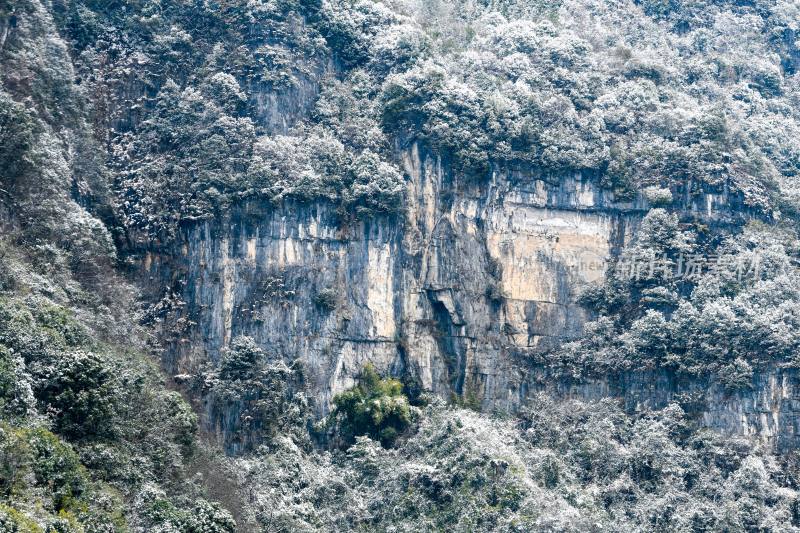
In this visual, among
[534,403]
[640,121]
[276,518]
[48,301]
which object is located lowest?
[276,518]

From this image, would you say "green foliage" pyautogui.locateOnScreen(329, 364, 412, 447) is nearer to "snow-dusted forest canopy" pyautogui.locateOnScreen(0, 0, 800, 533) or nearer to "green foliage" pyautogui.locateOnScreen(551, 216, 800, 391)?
"snow-dusted forest canopy" pyautogui.locateOnScreen(0, 0, 800, 533)

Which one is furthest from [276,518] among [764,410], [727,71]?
[727,71]

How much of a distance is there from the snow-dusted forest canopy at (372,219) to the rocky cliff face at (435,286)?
421mm

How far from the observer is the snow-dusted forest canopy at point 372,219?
4175 centimetres

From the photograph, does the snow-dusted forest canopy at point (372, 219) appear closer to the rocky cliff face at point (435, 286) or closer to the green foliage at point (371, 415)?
the green foliage at point (371, 415)

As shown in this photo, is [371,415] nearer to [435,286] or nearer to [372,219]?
[435,286]

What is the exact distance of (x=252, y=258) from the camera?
46.4 meters

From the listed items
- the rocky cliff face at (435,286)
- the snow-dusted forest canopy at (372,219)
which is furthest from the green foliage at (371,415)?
the rocky cliff face at (435,286)

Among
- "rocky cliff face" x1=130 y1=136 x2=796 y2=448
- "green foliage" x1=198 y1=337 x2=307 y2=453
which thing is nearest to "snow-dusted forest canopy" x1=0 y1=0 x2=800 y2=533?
"green foliage" x1=198 y1=337 x2=307 y2=453

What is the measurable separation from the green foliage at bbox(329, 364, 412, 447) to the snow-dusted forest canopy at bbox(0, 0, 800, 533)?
0.26ft

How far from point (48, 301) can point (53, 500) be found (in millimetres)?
8129

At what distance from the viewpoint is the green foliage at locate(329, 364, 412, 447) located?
4562 cm

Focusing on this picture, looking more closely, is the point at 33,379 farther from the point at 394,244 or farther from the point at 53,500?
the point at 394,244

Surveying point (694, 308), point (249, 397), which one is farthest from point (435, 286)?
point (694, 308)
